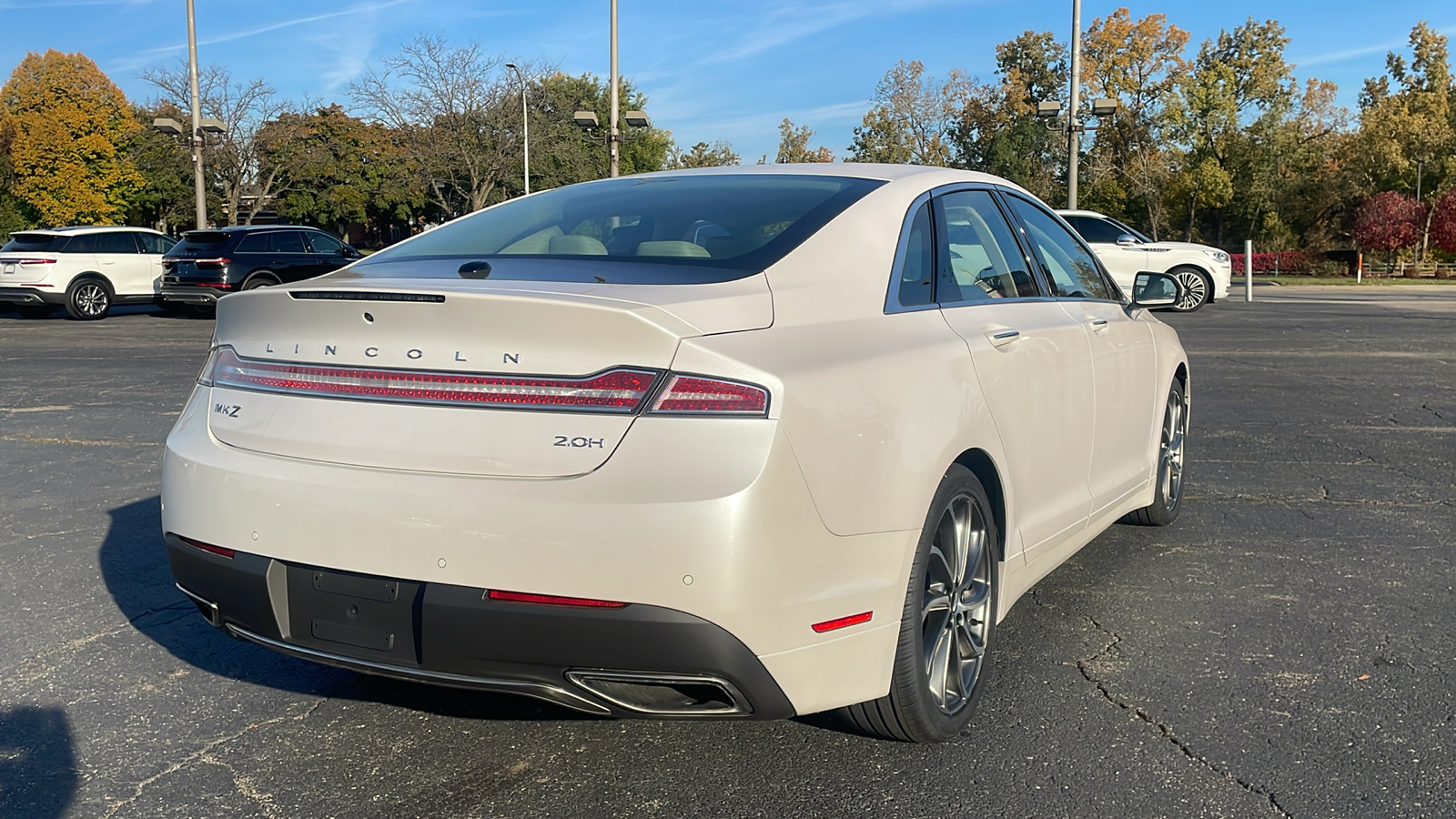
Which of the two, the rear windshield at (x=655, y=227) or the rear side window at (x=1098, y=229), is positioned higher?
the rear side window at (x=1098, y=229)

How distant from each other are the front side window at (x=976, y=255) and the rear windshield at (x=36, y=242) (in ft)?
67.5

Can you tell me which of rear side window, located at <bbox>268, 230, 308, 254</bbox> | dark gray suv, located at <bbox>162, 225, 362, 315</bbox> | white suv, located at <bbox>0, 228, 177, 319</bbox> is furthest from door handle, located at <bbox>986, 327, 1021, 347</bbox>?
white suv, located at <bbox>0, 228, 177, 319</bbox>

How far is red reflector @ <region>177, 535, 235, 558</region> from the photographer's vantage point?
2.87 m

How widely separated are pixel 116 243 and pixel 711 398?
22.1 m

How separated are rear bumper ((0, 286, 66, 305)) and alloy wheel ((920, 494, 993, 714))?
68.9 ft

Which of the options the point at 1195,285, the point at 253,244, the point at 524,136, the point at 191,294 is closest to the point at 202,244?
the point at 253,244

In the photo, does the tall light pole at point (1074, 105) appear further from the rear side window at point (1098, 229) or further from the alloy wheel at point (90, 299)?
the alloy wheel at point (90, 299)

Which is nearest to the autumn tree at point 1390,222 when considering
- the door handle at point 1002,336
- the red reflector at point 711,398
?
the door handle at point 1002,336

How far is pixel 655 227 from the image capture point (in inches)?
138

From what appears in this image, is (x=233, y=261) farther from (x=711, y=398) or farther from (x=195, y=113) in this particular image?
(x=711, y=398)

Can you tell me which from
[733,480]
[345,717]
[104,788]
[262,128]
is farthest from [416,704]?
[262,128]

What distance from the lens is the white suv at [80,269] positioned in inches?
801

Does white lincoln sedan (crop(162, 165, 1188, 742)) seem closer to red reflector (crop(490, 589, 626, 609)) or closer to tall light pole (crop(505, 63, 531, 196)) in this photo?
red reflector (crop(490, 589, 626, 609))

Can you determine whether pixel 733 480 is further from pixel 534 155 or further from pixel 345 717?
pixel 534 155
